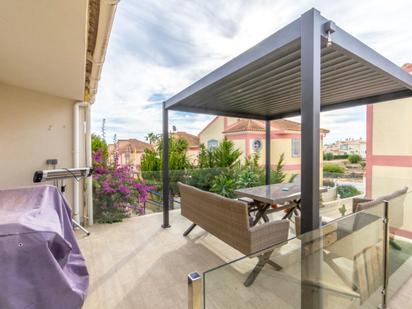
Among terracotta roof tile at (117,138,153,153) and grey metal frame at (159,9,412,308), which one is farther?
terracotta roof tile at (117,138,153,153)

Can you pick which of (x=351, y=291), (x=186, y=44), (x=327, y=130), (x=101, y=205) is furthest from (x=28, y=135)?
(x=327, y=130)

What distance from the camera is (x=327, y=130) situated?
1170cm

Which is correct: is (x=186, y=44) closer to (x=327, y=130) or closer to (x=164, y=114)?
(x=164, y=114)

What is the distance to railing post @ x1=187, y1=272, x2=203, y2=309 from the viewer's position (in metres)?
1.04

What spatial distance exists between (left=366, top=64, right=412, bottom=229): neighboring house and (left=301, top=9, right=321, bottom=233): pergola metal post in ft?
14.1

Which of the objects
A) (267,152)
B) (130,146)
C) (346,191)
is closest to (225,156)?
(267,152)

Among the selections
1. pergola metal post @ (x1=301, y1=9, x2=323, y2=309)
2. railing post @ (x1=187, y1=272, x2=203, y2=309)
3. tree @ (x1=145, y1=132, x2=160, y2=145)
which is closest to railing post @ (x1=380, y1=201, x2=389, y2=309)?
pergola metal post @ (x1=301, y1=9, x2=323, y2=309)

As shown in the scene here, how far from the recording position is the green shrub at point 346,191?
540 centimetres

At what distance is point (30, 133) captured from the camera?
12.1 ft

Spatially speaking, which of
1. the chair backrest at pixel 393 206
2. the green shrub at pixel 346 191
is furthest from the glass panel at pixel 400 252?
the green shrub at pixel 346 191

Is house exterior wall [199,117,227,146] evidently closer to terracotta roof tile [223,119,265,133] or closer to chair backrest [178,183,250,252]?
terracotta roof tile [223,119,265,133]

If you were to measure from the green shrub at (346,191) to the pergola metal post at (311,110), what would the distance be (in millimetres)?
4478

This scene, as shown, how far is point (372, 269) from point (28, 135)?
5003mm

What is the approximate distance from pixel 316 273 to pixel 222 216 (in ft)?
3.75
